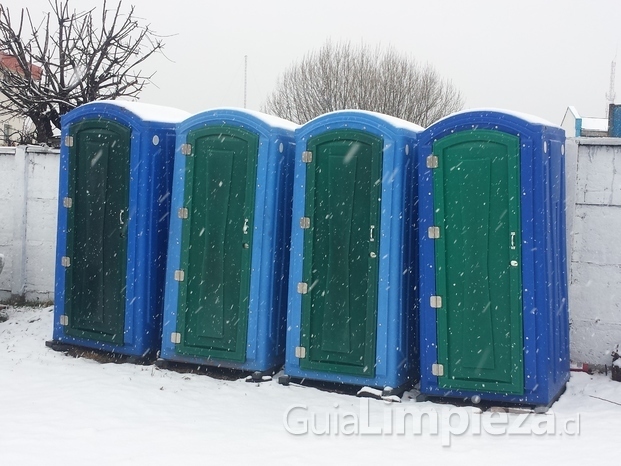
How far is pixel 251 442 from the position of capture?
427 centimetres

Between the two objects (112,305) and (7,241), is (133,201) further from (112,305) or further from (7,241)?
(7,241)

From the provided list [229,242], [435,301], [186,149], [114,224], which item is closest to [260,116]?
[186,149]

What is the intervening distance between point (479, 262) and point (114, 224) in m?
2.91

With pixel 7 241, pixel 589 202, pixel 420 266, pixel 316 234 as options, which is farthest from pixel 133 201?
pixel 589 202

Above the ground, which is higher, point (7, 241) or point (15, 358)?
point (7, 241)

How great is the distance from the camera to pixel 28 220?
7.94 metres

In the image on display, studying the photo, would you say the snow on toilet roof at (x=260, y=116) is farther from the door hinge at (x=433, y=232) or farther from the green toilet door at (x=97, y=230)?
the door hinge at (x=433, y=232)

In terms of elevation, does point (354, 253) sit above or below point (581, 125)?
below

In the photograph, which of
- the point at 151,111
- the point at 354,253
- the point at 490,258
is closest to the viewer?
the point at 490,258

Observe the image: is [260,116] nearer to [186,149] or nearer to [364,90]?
[186,149]

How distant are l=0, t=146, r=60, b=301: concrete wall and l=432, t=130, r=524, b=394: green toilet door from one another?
4.54 metres

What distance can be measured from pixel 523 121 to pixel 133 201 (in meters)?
3.03

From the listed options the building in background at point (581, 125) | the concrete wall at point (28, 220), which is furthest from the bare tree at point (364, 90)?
the concrete wall at point (28, 220)

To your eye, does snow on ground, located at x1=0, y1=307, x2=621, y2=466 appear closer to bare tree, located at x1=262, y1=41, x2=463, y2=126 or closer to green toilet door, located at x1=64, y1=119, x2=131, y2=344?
green toilet door, located at x1=64, y1=119, x2=131, y2=344
